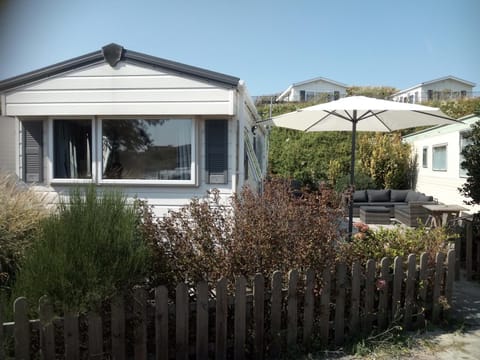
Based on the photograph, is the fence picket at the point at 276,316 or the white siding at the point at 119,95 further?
the white siding at the point at 119,95

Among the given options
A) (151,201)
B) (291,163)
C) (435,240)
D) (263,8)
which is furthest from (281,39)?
(291,163)

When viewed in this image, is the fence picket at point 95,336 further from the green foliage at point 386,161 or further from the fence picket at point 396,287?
the green foliage at point 386,161

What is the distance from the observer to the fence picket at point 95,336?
263 cm

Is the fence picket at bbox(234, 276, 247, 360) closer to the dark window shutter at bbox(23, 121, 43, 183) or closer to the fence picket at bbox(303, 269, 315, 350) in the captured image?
the fence picket at bbox(303, 269, 315, 350)

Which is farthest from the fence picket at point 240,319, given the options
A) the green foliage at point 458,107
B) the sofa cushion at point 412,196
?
the green foliage at point 458,107

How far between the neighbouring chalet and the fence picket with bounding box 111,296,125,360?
3688 millimetres

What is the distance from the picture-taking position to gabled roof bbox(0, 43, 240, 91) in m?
6.03

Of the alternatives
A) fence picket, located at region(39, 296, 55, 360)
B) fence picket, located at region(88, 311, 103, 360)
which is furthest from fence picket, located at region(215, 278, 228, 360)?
fence picket, located at region(39, 296, 55, 360)

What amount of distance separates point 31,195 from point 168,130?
252cm

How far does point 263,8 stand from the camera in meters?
7.36

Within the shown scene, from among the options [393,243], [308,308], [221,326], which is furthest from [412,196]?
[221,326]

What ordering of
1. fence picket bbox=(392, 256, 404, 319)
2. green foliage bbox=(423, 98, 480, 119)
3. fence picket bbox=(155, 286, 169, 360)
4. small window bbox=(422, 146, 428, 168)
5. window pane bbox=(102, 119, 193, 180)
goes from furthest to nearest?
1. green foliage bbox=(423, 98, 480, 119)
2. small window bbox=(422, 146, 428, 168)
3. window pane bbox=(102, 119, 193, 180)
4. fence picket bbox=(392, 256, 404, 319)
5. fence picket bbox=(155, 286, 169, 360)

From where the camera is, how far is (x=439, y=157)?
1405 centimetres

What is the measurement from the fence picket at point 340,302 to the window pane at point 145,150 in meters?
3.64
